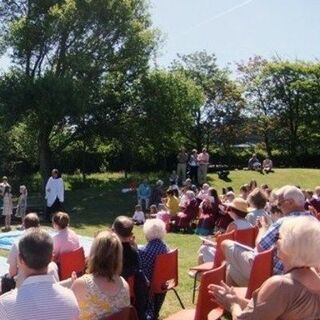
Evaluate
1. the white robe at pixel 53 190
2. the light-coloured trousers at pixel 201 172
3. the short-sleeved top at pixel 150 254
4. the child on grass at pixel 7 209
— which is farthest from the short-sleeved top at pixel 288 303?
the light-coloured trousers at pixel 201 172

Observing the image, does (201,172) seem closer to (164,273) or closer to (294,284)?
(164,273)

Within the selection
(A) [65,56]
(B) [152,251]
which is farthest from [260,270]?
(A) [65,56]

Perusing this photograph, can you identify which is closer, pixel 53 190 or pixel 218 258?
pixel 218 258

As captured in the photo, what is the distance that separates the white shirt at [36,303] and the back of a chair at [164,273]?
267 centimetres

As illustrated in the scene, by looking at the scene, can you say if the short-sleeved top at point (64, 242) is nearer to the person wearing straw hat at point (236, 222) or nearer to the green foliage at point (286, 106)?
the person wearing straw hat at point (236, 222)

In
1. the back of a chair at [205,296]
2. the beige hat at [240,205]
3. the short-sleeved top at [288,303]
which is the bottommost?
the back of a chair at [205,296]

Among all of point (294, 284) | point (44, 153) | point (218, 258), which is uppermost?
point (44, 153)

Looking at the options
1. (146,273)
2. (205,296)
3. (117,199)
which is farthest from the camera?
(117,199)

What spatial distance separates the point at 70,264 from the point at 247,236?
7.79 feet

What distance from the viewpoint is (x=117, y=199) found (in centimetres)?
2433

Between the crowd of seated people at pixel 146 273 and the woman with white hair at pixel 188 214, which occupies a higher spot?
the crowd of seated people at pixel 146 273

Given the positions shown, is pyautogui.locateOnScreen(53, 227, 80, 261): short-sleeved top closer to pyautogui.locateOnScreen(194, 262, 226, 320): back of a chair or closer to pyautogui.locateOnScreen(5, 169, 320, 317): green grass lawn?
pyautogui.locateOnScreen(5, 169, 320, 317): green grass lawn

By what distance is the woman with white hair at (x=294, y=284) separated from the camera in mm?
3119

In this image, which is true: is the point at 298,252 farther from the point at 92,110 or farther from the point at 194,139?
the point at 194,139
